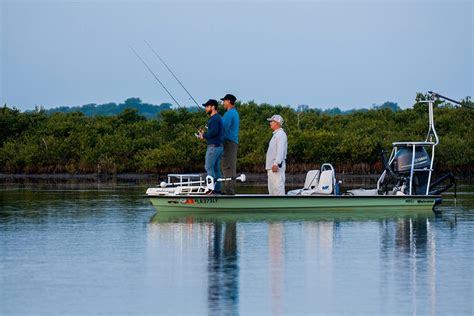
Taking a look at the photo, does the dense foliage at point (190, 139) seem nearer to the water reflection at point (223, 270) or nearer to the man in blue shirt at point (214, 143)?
the man in blue shirt at point (214, 143)

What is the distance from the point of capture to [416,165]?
795 inches

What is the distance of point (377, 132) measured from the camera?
3909 cm

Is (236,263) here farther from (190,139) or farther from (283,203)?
(190,139)

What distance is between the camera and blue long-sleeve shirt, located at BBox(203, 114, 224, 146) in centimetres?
1956

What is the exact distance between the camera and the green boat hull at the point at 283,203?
1942 cm

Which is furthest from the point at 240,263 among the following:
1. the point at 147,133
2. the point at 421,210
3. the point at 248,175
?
the point at 147,133

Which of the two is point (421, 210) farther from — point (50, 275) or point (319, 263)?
point (50, 275)

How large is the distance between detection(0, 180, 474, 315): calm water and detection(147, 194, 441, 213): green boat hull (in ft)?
1.03

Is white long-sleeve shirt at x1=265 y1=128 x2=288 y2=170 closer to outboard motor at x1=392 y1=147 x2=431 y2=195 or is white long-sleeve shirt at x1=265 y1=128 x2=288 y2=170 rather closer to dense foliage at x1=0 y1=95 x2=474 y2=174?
outboard motor at x1=392 y1=147 x2=431 y2=195

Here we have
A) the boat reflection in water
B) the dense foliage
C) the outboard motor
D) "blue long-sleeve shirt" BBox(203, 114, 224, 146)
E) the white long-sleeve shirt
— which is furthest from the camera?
the dense foliage

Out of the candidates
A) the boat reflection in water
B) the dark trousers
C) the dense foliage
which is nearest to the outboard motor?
the boat reflection in water

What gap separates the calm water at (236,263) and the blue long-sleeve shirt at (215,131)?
1.44 meters

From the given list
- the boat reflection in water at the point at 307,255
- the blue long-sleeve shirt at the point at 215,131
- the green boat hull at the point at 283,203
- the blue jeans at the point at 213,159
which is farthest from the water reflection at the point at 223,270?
the blue long-sleeve shirt at the point at 215,131

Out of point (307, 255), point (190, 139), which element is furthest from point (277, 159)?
point (190, 139)
